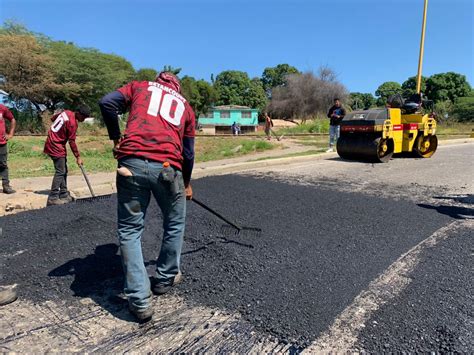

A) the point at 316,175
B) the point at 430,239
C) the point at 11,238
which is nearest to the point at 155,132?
the point at 11,238

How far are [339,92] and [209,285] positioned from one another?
1840 inches

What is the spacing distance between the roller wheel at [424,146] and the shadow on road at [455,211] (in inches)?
224

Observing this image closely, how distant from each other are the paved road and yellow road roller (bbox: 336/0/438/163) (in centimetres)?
412

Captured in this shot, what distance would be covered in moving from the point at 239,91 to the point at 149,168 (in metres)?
66.3

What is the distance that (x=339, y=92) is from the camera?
150 ft

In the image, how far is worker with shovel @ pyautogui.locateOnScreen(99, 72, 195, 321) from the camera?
227cm

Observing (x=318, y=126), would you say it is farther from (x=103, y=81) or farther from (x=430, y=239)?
(x=430, y=239)

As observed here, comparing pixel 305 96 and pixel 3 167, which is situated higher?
pixel 305 96

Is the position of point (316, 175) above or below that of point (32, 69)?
below

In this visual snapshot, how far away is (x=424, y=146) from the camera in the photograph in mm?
10133

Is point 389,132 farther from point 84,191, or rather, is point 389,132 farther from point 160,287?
point 160,287

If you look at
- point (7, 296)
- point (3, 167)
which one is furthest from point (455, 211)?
point (3, 167)

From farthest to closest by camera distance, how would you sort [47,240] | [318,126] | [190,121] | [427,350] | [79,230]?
1. [318,126]
2. [79,230]
3. [47,240]
4. [190,121]
5. [427,350]

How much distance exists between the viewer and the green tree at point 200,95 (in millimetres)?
51491
